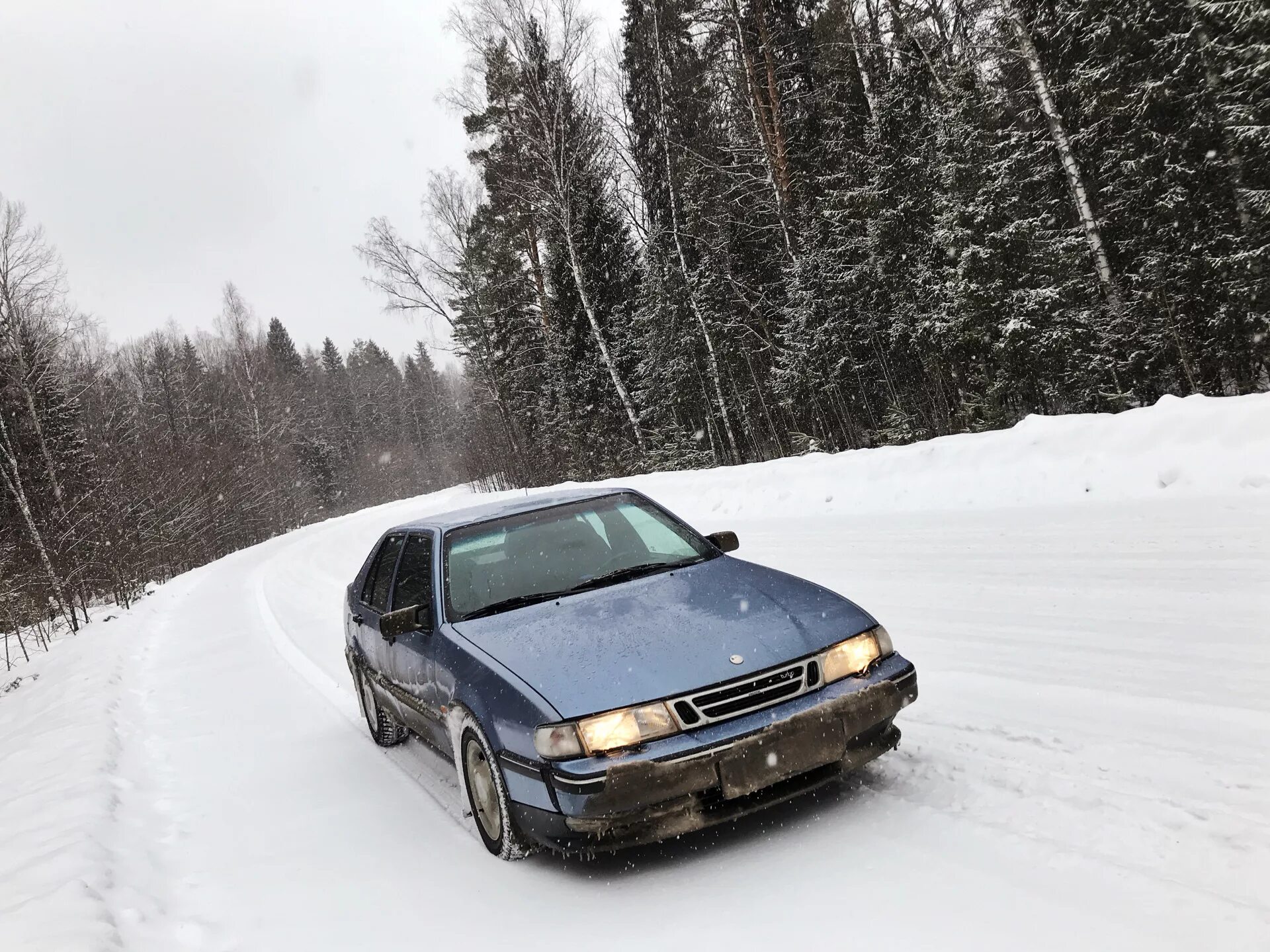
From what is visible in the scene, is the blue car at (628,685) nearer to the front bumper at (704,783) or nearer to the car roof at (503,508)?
the front bumper at (704,783)

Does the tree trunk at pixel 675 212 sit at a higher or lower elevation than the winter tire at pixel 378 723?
higher

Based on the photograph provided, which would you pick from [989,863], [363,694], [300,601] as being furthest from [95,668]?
[989,863]

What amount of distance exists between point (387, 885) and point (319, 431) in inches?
2801

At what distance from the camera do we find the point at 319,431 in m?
69.6

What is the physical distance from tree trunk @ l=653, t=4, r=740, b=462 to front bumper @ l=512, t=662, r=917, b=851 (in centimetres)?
2012

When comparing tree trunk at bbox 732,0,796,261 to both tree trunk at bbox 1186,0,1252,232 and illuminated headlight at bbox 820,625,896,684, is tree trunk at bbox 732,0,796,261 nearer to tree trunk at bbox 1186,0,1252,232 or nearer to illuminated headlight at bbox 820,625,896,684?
tree trunk at bbox 1186,0,1252,232

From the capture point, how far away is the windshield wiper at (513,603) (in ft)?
12.9

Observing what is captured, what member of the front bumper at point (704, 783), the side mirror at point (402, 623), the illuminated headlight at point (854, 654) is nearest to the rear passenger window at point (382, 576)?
the side mirror at point (402, 623)

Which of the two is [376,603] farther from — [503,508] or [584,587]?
[584,587]

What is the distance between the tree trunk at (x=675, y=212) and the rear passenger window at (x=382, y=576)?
1784 centimetres

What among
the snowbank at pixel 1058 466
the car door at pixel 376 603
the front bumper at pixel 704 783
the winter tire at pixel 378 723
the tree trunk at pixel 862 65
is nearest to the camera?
the front bumper at pixel 704 783

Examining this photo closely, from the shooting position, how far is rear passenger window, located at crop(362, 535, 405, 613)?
17.2 feet

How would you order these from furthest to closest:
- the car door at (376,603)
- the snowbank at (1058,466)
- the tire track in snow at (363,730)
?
the snowbank at (1058,466) < the car door at (376,603) < the tire track in snow at (363,730)

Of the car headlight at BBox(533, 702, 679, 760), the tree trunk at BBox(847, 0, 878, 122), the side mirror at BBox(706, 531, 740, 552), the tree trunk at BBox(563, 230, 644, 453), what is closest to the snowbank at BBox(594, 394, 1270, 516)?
the side mirror at BBox(706, 531, 740, 552)
